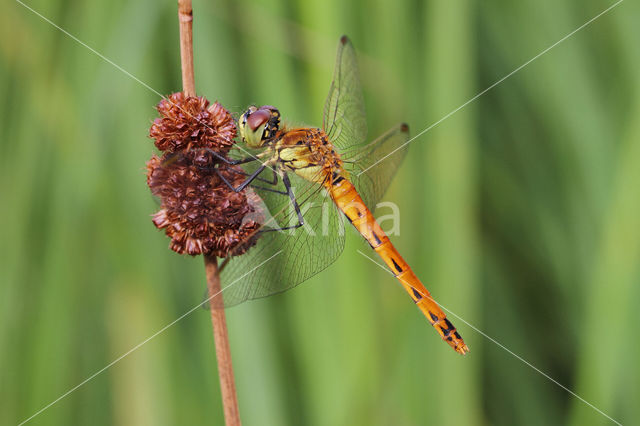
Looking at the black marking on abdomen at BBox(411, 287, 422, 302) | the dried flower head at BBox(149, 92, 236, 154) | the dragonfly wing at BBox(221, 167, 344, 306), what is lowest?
the black marking on abdomen at BBox(411, 287, 422, 302)

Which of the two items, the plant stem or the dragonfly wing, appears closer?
the plant stem

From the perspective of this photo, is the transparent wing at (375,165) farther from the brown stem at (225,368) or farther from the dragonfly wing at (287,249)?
the brown stem at (225,368)

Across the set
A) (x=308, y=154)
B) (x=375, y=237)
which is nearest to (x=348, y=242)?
(x=375, y=237)

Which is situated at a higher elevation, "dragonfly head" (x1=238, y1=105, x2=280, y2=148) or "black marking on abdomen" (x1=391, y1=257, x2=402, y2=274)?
"dragonfly head" (x1=238, y1=105, x2=280, y2=148)

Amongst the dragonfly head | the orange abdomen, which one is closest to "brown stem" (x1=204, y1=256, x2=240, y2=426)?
the dragonfly head

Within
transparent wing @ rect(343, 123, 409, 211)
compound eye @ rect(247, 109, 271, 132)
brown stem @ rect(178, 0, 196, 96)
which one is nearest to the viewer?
brown stem @ rect(178, 0, 196, 96)

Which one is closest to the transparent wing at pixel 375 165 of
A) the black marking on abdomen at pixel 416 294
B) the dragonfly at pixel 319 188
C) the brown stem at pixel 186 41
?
the dragonfly at pixel 319 188

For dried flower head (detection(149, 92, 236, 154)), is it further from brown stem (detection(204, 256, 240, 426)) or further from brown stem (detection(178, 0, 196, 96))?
brown stem (detection(204, 256, 240, 426))

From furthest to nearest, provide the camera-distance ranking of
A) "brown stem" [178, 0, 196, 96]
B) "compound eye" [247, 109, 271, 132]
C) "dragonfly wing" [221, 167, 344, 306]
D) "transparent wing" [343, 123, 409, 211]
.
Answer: "transparent wing" [343, 123, 409, 211] → "compound eye" [247, 109, 271, 132] → "dragonfly wing" [221, 167, 344, 306] → "brown stem" [178, 0, 196, 96]
